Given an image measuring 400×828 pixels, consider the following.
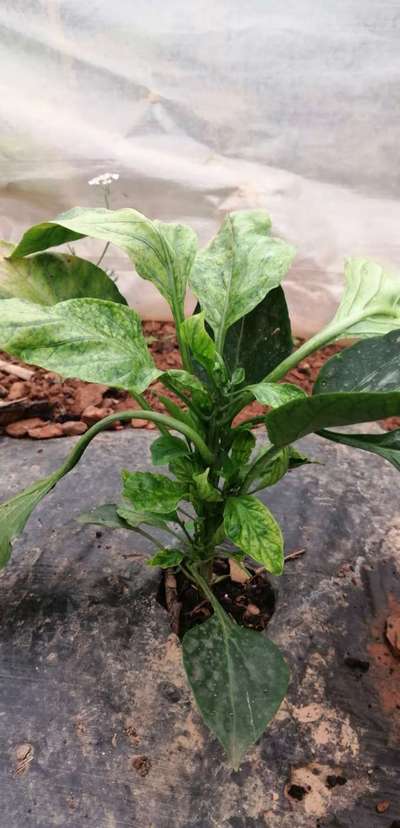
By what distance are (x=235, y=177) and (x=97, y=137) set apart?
359 mm

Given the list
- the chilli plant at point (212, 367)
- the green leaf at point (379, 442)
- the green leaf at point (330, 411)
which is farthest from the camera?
the green leaf at point (379, 442)

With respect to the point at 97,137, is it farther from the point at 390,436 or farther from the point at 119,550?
the point at 390,436

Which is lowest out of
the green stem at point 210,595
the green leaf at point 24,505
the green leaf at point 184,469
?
the green stem at point 210,595

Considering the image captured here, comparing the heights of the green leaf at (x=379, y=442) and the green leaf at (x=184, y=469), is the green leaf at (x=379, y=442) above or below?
above

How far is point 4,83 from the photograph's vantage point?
5.02 feet

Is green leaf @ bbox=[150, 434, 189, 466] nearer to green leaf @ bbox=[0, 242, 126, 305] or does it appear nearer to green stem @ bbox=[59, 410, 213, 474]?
green stem @ bbox=[59, 410, 213, 474]

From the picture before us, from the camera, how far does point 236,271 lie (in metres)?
0.86

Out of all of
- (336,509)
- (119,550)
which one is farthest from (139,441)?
(336,509)

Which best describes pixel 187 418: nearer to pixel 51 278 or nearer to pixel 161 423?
pixel 161 423

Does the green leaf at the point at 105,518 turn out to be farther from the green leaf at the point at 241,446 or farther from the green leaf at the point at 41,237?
the green leaf at the point at 41,237

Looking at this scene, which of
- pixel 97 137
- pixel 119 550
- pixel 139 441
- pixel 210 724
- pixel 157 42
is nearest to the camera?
pixel 210 724

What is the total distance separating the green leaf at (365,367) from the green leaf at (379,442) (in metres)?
0.06

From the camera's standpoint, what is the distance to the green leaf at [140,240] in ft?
2.65

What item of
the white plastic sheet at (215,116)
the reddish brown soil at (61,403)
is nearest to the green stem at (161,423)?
the reddish brown soil at (61,403)
